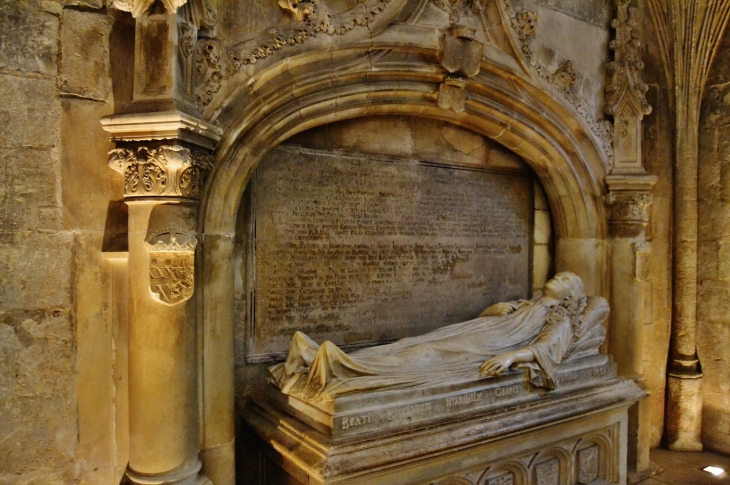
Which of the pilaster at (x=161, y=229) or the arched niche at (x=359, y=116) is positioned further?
the arched niche at (x=359, y=116)

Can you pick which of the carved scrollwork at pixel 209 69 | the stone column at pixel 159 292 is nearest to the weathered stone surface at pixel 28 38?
the stone column at pixel 159 292

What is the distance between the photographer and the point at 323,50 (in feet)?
9.66

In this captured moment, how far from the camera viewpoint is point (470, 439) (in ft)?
8.77

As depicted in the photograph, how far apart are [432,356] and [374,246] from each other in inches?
39.2

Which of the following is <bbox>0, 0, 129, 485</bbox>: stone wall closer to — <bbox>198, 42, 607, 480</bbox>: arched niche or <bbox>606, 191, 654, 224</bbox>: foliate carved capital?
<bbox>198, 42, 607, 480</bbox>: arched niche

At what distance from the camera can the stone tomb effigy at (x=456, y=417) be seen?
97.0 inches

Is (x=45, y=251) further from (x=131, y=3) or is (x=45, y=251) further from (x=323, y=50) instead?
(x=323, y=50)

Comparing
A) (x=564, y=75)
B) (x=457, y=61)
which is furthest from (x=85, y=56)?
(x=564, y=75)

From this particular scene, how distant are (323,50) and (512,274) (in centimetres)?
256

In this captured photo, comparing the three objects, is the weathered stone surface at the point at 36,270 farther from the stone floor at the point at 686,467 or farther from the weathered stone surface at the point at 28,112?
the stone floor at the point at 686,467

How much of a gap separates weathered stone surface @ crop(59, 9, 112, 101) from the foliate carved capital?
12.8 feet

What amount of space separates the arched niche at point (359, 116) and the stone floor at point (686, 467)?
1.63 m

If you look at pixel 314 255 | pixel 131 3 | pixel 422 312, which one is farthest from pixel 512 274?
pixel 131 3

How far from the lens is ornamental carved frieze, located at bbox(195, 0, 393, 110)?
102 inches
